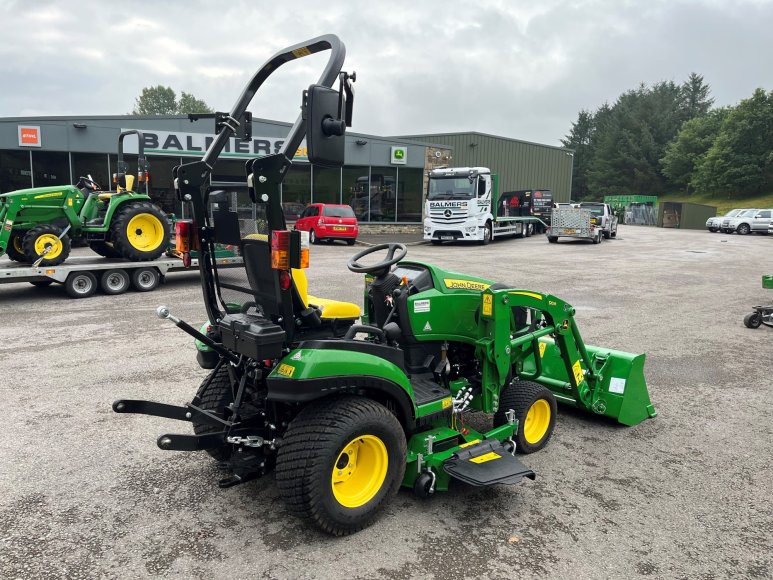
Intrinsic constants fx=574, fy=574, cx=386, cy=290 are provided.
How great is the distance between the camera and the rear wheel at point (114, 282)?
10.2 m

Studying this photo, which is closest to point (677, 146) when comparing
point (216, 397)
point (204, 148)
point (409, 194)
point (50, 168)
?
point (409, 194)

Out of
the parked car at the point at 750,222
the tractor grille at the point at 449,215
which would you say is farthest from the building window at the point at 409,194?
the parked car at the point at 750,222

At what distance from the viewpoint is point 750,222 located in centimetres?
3164

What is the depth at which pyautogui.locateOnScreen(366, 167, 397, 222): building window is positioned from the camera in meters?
26.7

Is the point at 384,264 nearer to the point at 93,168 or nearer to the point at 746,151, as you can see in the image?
the point at 93,168

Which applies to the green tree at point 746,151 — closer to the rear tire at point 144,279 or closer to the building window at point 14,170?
the building window at point 14,170

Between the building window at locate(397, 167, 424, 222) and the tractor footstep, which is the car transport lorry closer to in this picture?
the building window at locate(397, 167, 424, 222)

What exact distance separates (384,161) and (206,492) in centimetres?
2422

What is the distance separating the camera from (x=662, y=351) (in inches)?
275

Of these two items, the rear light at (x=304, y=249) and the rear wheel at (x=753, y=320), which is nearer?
the rear light at (x=304, y=249)

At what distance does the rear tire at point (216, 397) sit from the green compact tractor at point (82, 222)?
774cm

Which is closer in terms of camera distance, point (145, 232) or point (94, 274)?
point (94, 274)

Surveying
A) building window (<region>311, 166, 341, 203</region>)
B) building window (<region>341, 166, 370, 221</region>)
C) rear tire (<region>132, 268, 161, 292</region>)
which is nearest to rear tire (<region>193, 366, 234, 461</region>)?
rear tire (<region>132, 268, 161, 292</region>)

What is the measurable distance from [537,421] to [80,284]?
8.73 meters
